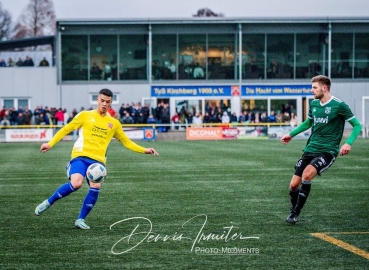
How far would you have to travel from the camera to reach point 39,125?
134ft

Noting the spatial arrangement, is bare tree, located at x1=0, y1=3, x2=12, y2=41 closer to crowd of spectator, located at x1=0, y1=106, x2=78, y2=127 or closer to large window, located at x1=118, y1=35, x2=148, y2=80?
large window, located at x1=118, y1=35, x2=148, y2=80

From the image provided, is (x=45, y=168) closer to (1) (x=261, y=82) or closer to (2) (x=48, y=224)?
(2) (x=48, y=224)

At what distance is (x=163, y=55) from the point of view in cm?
5056

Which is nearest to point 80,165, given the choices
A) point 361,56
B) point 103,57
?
point 103,57

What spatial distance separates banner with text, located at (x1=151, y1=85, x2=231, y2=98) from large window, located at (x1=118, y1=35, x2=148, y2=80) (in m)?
1.99

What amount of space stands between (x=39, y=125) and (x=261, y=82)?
17.7 meters

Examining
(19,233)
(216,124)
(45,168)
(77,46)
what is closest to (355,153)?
(45,168)

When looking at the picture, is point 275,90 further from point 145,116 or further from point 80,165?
point 80,165

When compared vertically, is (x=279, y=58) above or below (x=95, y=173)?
above

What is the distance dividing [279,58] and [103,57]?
43.0 feet

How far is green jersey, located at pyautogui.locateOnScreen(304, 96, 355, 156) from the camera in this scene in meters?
9.51

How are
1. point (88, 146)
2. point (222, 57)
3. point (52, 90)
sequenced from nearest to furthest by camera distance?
1. point (88, 146)
2. point (52, 90)
3. point (222, 57)

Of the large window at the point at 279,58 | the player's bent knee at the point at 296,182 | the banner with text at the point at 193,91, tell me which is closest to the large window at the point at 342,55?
the large window at the point at 279,58

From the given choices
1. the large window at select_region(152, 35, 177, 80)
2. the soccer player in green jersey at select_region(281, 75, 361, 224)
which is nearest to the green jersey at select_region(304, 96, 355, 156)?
the soccer player in green jersey at select_region(281, 75, 361, 224)
